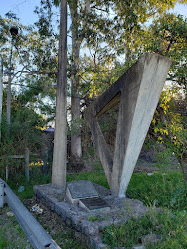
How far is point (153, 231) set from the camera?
10.5ft

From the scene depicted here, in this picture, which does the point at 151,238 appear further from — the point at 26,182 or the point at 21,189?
the point at 26,182

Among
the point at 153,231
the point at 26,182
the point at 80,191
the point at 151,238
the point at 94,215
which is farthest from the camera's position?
the point at 26,182

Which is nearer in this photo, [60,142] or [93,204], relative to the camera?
[93,204]

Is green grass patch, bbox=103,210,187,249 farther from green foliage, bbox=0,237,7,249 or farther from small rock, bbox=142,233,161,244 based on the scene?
green foliage, bbox=0,237,7,249

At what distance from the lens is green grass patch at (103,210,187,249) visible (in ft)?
9.17

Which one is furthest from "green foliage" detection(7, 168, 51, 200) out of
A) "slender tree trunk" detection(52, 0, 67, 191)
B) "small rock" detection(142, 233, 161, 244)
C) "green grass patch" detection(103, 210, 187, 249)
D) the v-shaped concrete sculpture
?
"small rock" detection(142, 233, 161, 244)

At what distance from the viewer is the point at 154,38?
555cm

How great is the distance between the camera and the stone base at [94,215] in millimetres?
3301

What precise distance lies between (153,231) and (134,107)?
2122mm

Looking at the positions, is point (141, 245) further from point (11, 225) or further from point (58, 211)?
point (11, 225)

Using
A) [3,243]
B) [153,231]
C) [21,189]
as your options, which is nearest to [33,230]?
[3,243]

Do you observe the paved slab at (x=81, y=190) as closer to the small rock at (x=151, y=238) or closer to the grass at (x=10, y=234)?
the grass at (x=10, y=234)

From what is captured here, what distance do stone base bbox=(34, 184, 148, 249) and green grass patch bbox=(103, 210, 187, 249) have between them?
0.13 metres

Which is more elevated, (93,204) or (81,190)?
(81,190)
